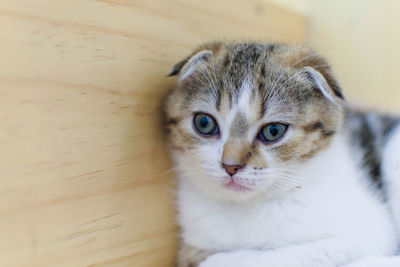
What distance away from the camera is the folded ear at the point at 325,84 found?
1.32 metres

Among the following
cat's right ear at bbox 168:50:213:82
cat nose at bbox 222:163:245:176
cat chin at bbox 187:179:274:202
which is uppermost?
cat's right ear at bbox 168:50:213:82

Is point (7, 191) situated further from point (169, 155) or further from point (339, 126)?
point (339, 126)

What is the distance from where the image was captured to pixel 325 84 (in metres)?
1.32

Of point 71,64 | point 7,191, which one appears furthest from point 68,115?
point 7,191

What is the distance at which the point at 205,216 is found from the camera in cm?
145

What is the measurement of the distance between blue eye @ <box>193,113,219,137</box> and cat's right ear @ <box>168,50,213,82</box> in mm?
145

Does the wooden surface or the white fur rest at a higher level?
the wooden surface

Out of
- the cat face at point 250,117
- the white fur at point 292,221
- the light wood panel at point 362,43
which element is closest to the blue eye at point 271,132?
the cat face at point 250,117

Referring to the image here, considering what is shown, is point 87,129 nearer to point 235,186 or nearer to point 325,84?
point 235,186

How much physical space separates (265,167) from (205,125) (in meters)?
0.24

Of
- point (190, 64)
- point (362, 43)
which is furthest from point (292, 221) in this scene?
point (362, 43)

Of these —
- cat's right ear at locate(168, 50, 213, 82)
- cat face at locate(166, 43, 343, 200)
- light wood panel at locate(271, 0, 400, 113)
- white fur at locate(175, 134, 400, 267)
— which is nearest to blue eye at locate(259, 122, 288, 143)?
cat face at locate(166, 43, 343, 200)

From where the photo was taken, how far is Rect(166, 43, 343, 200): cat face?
1251 mm

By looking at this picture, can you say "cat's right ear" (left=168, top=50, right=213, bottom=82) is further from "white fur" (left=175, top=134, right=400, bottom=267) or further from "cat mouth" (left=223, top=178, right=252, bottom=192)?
"cat mouth" (left=223, top=178, right=252, bottom=192)
